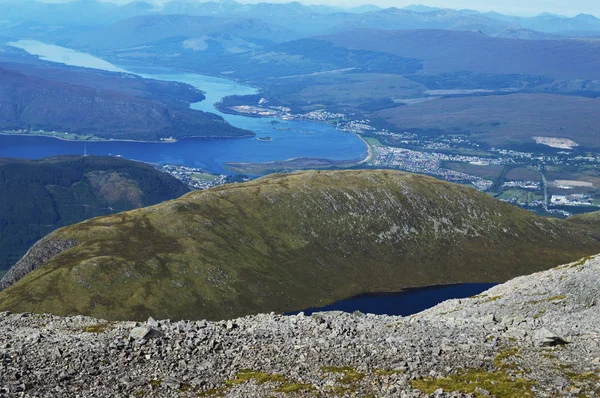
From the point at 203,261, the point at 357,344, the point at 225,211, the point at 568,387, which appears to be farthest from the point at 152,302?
the point at 568,387

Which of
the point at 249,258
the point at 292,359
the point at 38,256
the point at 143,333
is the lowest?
the point at 249,258

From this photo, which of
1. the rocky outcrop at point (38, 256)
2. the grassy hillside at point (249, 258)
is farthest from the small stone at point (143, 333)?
the rocky outcrop at point (38, 256)

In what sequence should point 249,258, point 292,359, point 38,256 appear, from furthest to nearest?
point 249,258
point 38,256
point 292,359

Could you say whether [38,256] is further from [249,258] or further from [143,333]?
[143,333]

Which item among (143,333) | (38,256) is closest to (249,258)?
(38,256)

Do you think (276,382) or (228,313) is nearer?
(276,382)

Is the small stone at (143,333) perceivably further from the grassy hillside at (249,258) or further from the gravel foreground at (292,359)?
the grassy hillside at (249,258)

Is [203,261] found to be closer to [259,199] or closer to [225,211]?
[225,211]

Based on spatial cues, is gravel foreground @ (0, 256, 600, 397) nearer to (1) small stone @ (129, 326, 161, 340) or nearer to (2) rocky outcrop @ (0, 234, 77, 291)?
(1) small stone @ (129, 326, 161, 340)
